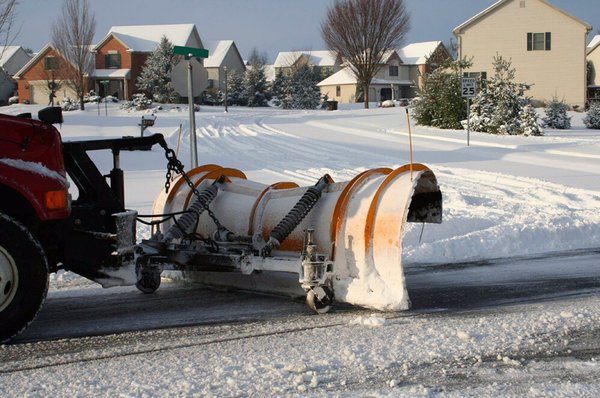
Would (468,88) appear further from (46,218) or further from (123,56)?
(123,56)

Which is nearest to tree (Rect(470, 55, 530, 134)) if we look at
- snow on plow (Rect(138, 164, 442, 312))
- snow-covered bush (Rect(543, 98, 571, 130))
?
snow-covered bush (Rect(543, 98, 571, 130))

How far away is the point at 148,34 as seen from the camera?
240ft

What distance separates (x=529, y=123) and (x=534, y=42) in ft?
77.2

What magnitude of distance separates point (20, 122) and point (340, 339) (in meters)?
2.42

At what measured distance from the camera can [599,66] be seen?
68.5 m

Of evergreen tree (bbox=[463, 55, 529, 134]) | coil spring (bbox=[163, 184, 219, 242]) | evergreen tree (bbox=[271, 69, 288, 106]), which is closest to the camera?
coil spring (bbox=[163, 184, 219, 242])

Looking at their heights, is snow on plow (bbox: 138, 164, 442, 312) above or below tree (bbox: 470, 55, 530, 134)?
below

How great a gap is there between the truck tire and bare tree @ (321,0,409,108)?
57412 mm

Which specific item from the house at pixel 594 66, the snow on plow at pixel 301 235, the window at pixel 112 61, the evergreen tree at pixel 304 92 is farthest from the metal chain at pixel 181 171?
the window at pixel 112 61

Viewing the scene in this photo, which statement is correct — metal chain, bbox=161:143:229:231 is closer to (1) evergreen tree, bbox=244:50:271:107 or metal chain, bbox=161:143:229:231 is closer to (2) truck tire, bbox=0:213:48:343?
(2) truck tire, bbox=0:213:48:343

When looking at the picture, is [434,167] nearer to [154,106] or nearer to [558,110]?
[558,110]

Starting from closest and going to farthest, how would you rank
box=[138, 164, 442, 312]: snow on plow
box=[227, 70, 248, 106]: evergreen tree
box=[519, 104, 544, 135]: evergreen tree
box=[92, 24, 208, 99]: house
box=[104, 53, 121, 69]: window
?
box=[138, 164, 442, 312]: snow on plow, box=[519, 104, 544, 135]: evergreen tree, box=[92, 24, 208, 99]: house, box=[104, 53, 121, 69]: window, box=[227, 70, 248, 106]: evergreen tree

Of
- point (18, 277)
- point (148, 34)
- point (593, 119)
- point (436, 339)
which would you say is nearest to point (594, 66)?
point (593, 119)

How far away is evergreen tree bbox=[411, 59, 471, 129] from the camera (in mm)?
32750
